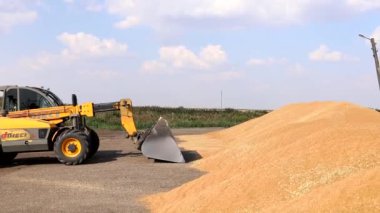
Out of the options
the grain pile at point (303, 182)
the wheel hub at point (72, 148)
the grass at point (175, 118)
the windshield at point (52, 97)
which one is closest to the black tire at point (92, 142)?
the wheel hub at point (72, 148)

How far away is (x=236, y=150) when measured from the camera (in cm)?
1530

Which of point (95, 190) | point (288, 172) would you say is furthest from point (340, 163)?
point (95, 190)

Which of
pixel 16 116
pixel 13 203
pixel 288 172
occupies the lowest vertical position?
pixel 13 203

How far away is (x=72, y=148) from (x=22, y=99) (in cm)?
228

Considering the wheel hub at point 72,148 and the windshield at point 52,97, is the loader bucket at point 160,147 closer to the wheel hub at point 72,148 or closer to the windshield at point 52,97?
the wheel hub at point 72,148

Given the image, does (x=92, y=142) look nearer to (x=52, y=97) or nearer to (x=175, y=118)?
(x=52, y=97)

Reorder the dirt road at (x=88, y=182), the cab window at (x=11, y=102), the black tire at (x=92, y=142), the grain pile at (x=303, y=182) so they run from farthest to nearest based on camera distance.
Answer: the black tire at (x=92, y=142), the cab window at (x=11, y=102), the dirt road at (x=88, y=182), the grain pile at (x=303, y=182)

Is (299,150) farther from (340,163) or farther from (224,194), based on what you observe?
(224,194)

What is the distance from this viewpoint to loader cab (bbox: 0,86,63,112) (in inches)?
663

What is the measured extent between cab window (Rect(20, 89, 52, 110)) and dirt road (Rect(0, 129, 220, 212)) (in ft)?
6.25

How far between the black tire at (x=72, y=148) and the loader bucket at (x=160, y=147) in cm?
181

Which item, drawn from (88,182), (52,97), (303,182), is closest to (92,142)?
(52,97)

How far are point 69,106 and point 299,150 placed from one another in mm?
9108

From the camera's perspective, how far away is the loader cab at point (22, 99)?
55.3 feet
